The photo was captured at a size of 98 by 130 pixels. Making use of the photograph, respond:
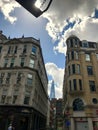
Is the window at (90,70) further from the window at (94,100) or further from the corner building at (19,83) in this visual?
the corner building at (19,83)

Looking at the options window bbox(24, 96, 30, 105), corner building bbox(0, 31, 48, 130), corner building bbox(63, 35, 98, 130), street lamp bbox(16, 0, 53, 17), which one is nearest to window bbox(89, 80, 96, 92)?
corner building bbox(63, 35, 98, 130)

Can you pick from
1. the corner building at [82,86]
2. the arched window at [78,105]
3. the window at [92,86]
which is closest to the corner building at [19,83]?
the corner building at [82,86]

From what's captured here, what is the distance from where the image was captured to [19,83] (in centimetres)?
2927

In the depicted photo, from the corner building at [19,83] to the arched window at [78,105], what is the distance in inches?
366

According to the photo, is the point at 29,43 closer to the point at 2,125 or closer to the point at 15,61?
the point at 15,61

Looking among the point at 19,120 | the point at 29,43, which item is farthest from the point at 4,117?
the point at 29,43

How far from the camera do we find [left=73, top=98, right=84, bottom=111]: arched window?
95.7ft

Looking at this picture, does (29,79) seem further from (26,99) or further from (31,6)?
(31,6)

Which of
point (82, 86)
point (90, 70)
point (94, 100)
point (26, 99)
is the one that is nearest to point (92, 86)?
point (82, 86)

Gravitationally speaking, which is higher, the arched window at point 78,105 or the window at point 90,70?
the window at point 90,70

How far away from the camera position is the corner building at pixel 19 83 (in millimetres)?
25938

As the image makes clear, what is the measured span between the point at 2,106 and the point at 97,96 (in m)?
21.5

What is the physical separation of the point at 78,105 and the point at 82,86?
15.1 ft

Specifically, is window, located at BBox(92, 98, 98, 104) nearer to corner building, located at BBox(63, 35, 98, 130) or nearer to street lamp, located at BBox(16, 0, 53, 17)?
corner building, located at BBox(63, 35, 98, 130)
